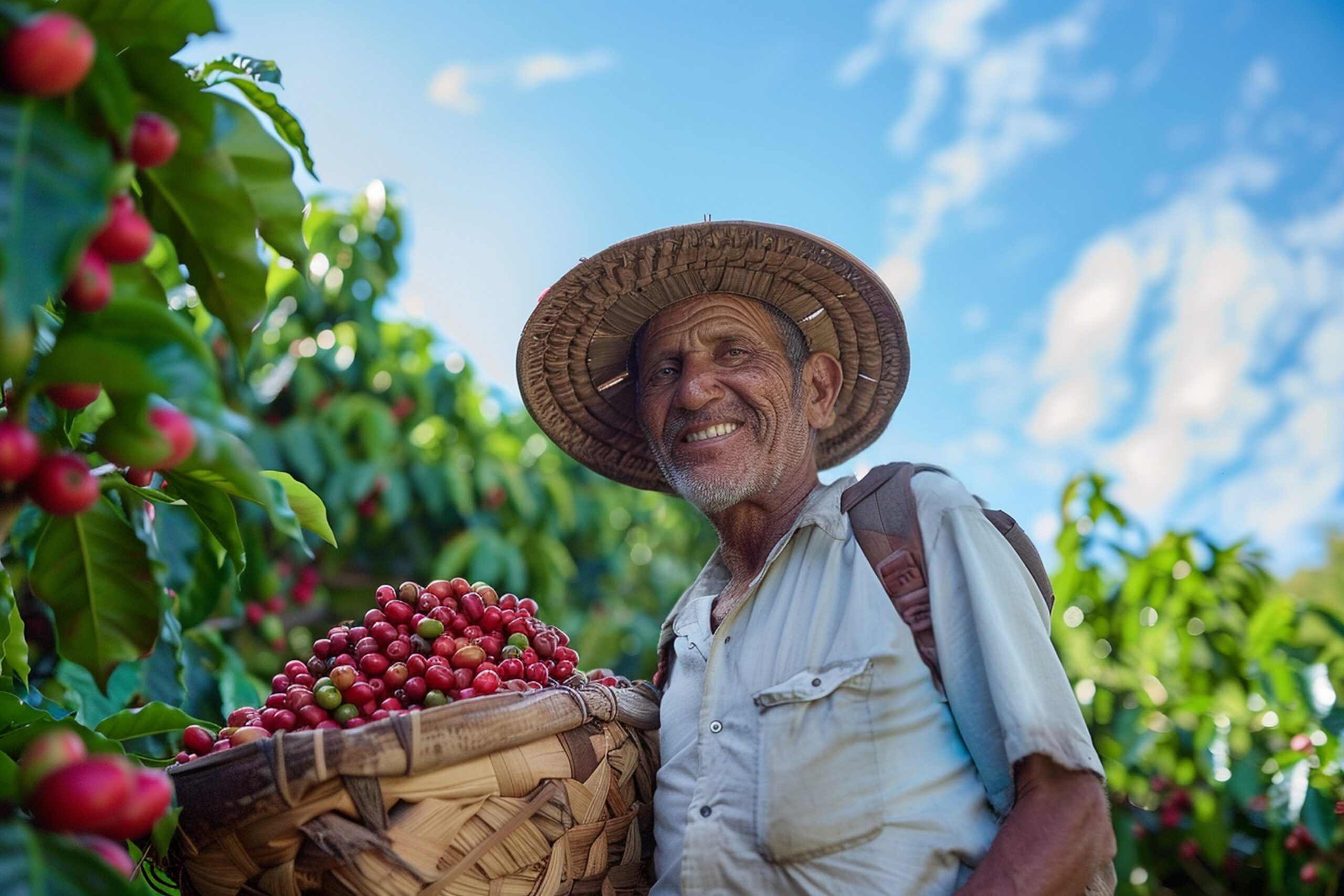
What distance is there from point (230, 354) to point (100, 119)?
3257mm

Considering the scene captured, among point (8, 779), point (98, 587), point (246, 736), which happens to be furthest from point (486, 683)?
point (8, 779)

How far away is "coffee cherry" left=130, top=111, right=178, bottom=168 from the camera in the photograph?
3.31 feet

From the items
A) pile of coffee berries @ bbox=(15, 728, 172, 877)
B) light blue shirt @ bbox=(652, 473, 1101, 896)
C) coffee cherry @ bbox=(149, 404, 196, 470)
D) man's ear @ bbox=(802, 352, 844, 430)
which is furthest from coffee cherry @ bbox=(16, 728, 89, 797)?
man's ear @ bbox=(802, 352, 844, 430)

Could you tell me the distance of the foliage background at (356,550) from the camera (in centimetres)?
112

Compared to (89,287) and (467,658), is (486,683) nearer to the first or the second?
(467,658)

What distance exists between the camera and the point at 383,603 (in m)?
1.92

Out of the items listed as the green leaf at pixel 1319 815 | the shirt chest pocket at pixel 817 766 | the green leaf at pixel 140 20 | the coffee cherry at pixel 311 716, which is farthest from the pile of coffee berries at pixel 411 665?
the green leaf at pixel 1319 815

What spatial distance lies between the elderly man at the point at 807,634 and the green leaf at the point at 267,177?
1.13 m

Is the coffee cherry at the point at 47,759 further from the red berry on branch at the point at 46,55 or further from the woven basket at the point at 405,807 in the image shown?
the red berry on branch at the point at 46,55

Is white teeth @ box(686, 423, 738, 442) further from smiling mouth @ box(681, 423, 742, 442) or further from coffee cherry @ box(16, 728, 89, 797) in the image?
coffee cherry @ box(16, 728, 89, 797)

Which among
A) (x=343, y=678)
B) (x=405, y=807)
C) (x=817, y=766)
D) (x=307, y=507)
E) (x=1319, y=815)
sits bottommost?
(x=405, y=807)

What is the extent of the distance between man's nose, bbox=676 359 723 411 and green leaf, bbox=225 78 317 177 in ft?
3.37

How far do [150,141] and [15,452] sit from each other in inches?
13.4

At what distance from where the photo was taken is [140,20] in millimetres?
1079
